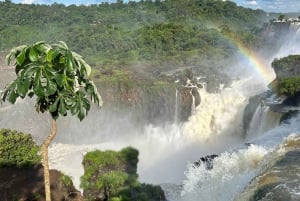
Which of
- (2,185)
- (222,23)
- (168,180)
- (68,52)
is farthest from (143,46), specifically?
(68,52)

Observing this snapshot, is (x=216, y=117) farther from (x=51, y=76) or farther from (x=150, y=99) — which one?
(x=51, y=76)

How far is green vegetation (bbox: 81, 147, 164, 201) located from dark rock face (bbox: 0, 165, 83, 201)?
25.6 inches

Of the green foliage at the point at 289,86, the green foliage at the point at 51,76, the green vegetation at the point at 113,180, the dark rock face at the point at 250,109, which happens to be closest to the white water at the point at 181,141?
the dark rock face at the point at 250,109

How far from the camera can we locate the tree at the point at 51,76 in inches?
241

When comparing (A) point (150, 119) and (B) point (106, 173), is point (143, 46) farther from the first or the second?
(B) point (106, 173)

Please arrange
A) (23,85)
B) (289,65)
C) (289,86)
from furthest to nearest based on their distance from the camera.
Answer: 1. (289,65)
2. (289,86)
3. (23,85)

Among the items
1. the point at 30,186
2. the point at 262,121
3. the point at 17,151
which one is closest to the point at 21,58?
the point at 30,186

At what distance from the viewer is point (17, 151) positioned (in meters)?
15.2

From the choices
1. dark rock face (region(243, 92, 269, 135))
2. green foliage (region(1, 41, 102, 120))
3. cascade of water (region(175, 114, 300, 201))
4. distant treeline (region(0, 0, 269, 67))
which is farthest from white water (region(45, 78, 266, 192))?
green foliage (region(1, 41, 102, 120))

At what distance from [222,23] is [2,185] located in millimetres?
64993

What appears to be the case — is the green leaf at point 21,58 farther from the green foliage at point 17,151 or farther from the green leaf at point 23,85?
the green foliage at point 17,151

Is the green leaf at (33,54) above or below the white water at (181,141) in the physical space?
above

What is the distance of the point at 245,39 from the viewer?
2301 inches

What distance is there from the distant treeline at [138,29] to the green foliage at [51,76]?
39.2 metres
